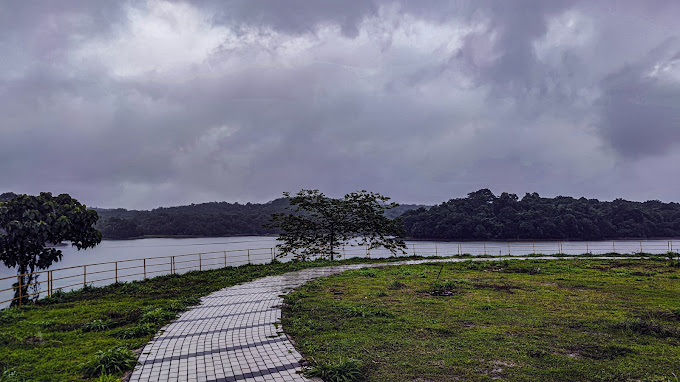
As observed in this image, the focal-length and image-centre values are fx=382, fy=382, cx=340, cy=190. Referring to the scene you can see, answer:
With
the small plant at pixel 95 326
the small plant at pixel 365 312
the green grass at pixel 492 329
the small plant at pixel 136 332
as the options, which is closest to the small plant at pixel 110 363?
the small plant at pixel 136 332

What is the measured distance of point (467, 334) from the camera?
716cm

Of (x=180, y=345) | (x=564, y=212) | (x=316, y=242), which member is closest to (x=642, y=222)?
(x=564, y=212)

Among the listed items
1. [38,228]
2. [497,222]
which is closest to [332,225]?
[38,228]

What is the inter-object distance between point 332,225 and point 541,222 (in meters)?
51.7

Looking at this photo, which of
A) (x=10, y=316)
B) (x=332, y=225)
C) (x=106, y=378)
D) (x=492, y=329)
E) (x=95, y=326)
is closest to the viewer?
(x=106, y=378)

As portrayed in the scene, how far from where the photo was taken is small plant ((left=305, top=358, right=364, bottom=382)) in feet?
17.0

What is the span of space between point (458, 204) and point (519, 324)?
2623 inches

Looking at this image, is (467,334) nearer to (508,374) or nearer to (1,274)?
(508,374)

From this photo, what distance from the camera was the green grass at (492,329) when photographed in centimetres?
545

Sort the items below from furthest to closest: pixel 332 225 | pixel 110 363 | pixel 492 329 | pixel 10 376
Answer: pixel 332 225, pixel 492 329, pixel 110 363, pixel 10 376

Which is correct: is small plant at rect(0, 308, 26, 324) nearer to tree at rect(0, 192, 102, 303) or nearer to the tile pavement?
tree at rect(0, 192, 102, 303)

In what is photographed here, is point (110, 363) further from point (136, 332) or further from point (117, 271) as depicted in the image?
point (117, 271)

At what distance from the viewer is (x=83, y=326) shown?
8.10 metres

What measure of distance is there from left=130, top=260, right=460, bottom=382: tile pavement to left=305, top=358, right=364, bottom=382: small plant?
0.76 feet
